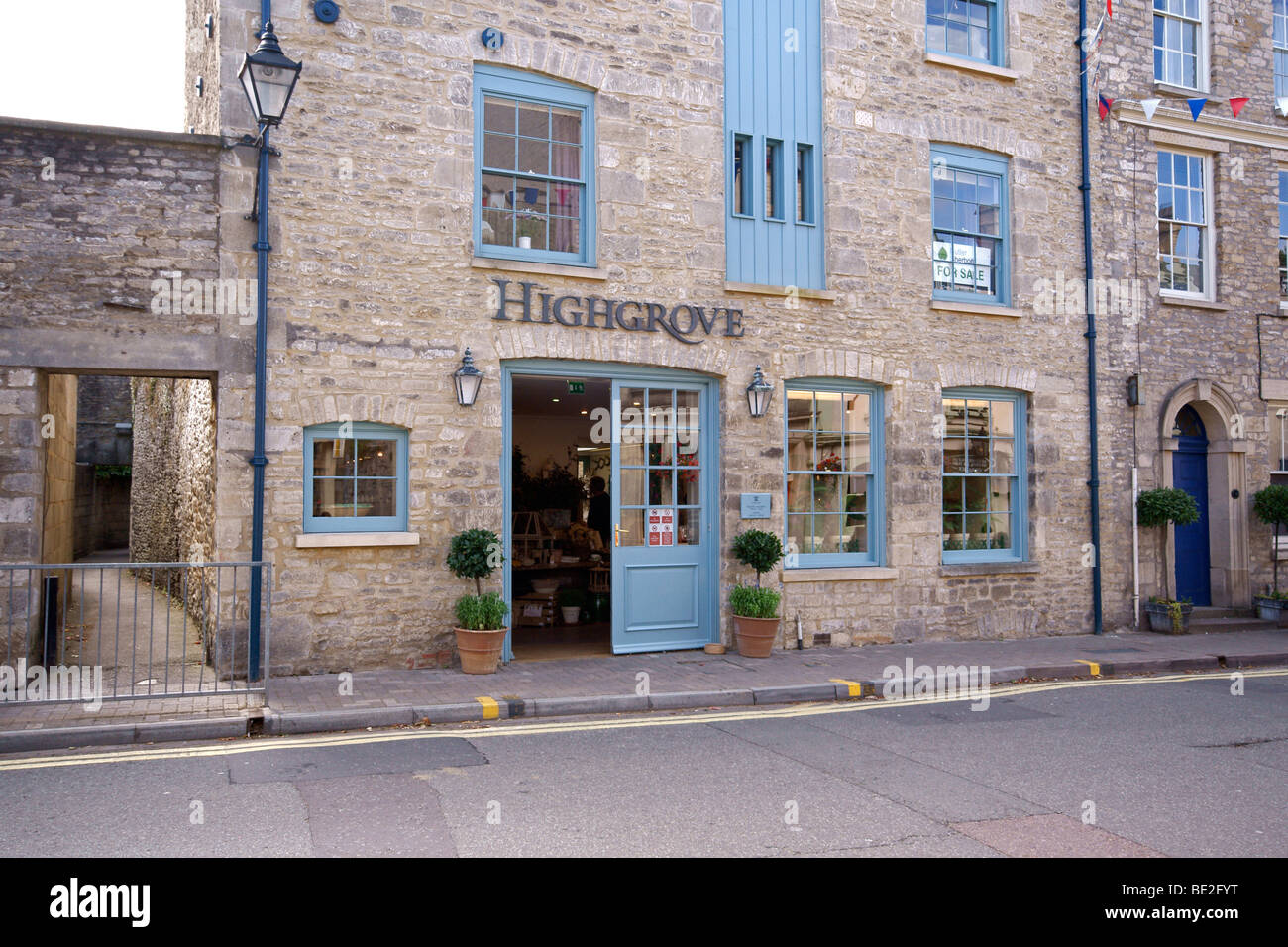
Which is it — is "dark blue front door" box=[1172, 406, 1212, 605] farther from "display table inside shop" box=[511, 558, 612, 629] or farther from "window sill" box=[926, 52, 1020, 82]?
"display table inside shop" box=[511, 558, 612, 629]

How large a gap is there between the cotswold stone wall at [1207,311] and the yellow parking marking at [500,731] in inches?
186

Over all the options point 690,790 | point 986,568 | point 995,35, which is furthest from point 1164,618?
point 690,790

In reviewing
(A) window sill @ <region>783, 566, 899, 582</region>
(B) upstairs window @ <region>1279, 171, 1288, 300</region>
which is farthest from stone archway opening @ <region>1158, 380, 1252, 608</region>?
(A) window sill @ <region>783, 566, 899, 582</region>

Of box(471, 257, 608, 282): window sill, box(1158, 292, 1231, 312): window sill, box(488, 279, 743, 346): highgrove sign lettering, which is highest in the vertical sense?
box(1158, 292, 1231, 312): window sill

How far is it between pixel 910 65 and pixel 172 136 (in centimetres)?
853

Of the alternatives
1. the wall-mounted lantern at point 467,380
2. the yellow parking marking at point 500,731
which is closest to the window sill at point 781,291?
the wall-mounted lantern at point 467,380

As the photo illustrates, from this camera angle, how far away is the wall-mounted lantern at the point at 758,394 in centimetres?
1111

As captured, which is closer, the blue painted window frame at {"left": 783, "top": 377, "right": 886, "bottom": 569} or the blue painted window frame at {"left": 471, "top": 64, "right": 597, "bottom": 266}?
the blue painted window frame at {"left": 471, "top": 64, "right": 597, "bottom": 266}

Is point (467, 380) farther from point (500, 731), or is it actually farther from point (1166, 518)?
point (1166, 518)

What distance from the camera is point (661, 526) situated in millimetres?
11086

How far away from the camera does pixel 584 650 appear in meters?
11.1

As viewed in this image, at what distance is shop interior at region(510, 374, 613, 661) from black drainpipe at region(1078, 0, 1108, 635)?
255 inches

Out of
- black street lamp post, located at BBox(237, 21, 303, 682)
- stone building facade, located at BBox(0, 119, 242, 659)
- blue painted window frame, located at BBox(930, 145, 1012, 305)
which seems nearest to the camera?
stone building facade, located at BBox(0, 119, 242, 659)

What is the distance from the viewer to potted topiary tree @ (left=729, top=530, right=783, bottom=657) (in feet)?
35.0
